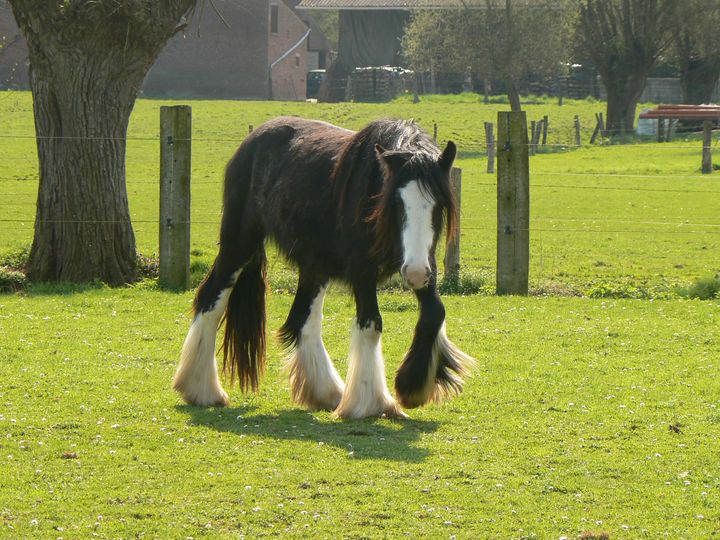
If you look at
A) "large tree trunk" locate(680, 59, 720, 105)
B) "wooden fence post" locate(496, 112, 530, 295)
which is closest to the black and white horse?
"wooden fence post" locate(496, 112, 530, 295)

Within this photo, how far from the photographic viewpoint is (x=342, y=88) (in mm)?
73250

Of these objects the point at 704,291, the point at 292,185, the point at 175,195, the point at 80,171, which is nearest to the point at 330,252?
the point at 292,185

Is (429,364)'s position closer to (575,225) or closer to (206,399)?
(206,399)

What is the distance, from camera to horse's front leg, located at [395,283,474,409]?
7582 millimetres

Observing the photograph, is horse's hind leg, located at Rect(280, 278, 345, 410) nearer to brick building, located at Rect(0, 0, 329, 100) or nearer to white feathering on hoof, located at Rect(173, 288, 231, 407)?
white feathering on hoof, located at Rect(173, 288, 231, 407)

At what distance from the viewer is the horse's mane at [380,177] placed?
7348mm

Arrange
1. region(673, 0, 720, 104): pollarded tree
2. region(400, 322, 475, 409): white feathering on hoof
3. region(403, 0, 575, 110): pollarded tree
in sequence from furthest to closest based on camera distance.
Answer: region(403, 0, 575, 110): pollarded tree → region(673, 0, 720, 104): pollarded tree → region(400, 322, 475, 409): white feathering on hoof

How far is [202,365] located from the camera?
8.68 meters

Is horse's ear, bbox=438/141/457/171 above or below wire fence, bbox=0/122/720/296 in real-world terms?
above

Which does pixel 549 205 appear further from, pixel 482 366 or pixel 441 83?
pixel 441 83

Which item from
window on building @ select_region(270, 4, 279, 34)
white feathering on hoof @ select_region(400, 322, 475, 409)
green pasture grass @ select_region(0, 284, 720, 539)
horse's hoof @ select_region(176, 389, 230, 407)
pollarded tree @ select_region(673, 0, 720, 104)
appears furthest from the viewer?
window on building @ select_region(270, 4, 279, 34)

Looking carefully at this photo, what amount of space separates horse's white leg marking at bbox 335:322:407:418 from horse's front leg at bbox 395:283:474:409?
0.47 ft

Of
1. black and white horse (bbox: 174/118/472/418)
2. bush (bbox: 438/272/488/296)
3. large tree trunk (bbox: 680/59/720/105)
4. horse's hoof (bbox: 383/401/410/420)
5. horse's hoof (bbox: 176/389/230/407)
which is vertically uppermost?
large tree trunk (bbox: 680/59/720/105)

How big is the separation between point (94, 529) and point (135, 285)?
8.70m
